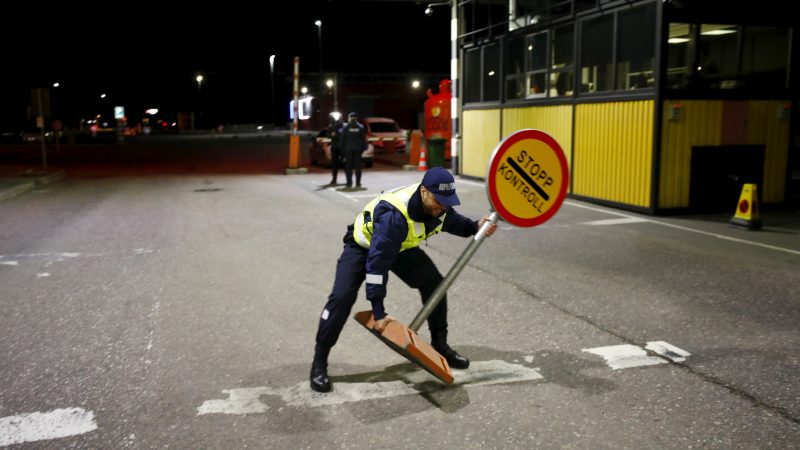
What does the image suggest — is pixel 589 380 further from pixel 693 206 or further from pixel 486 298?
pixel 693 206

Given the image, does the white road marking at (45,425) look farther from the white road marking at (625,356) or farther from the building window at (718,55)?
the building window at (718,55)

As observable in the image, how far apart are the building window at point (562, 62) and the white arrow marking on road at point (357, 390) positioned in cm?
1129

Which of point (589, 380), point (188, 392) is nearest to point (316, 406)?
point (188, 392)

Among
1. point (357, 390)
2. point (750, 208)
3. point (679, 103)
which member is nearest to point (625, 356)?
point (357, 390)

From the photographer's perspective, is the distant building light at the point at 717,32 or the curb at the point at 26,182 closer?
the distant building light at the point at 717,32

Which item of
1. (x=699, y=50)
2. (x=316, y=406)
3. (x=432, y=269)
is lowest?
(x=316, y=406)

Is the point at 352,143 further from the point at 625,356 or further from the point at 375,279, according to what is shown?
the point at 375,279

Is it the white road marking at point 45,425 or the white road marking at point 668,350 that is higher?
the white road marking at point 668,350

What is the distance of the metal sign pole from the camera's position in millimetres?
4211

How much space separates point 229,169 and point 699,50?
1687 centimetres

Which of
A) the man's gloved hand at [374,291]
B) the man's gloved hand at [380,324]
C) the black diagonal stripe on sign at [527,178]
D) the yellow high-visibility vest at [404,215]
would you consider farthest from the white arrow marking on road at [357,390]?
the black diagonal stripe on sign at [527,178]

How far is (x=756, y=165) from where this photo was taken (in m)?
12.9

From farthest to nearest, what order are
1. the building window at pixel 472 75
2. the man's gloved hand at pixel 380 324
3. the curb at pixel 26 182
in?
1. the building window at pixel 472 75
2. the curb at pixel 26 182
3. the man's gloved hand at pixel 380 324

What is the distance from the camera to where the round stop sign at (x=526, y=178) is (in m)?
3.92
